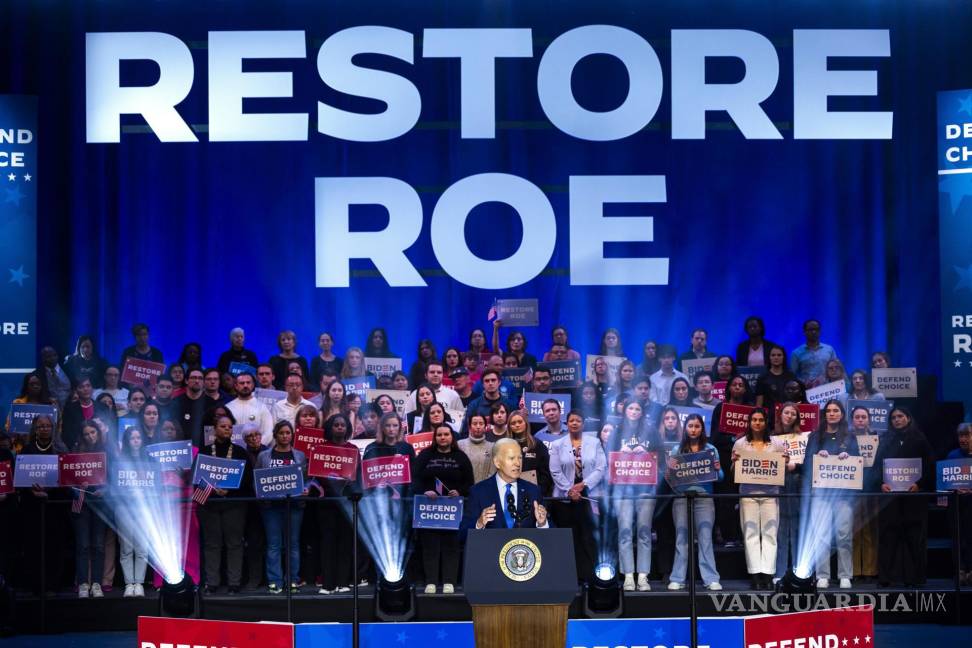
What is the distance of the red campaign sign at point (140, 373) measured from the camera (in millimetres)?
11562

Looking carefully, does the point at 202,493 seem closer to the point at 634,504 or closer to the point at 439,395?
the point at 439,395

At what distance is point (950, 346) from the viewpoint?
12.6 m

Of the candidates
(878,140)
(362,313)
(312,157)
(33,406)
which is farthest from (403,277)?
(878,140)

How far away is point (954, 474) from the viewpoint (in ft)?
31.5

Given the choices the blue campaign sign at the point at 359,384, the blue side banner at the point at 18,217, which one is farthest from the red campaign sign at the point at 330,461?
the blue side banner at the point at 18,217

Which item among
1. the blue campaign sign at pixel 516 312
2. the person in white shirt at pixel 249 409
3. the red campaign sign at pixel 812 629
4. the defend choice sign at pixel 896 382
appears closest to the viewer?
A: the red campaign sign at pixel 812 629

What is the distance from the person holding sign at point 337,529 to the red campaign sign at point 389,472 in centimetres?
20

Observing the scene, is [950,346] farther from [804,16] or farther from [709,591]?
[709,591]

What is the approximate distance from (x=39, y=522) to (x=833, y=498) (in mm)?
5731

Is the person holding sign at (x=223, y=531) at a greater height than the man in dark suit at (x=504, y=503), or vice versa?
the man in dark suit at (x=504, y=503)

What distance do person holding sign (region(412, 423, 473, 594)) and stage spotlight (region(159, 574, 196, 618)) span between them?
1.66 meters

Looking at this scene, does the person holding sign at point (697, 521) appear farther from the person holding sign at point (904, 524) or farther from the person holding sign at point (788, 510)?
the person holding sign at point (904, 524)

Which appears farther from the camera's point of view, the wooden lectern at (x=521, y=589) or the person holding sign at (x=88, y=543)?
the person holding sign at (x=88, y=543)

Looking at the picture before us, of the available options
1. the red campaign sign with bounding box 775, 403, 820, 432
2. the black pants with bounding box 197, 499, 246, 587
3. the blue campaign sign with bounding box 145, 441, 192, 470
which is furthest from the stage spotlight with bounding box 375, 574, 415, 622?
the red campaign sign with bounding box 775, 403, 820, 432
